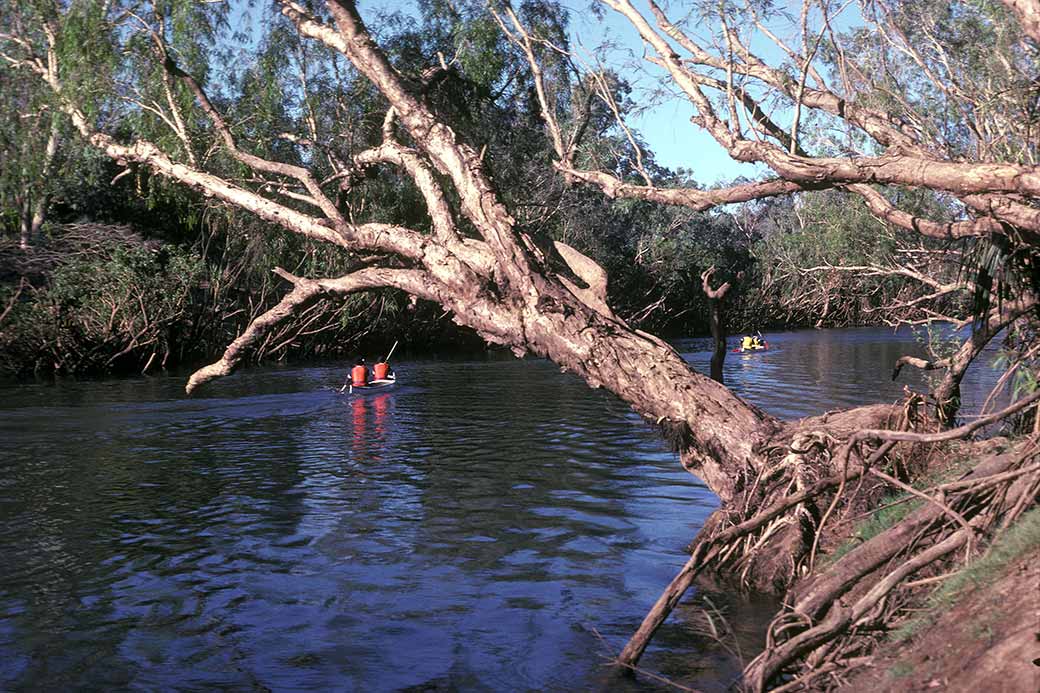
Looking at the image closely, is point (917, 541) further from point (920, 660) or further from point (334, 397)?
point (334, 397)

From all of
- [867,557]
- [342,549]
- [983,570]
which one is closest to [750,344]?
[342,549]

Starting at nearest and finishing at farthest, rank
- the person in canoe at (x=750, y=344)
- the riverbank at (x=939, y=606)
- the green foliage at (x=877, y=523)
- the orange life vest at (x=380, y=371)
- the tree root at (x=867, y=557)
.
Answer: the riverbank at (x=939, y=606)
the tree root at (x=867, y=557)
the green foliage at (x=877, y=523)
the orange life vest at (x=380, y=371)
the person in canoe at (x=750, y=344)

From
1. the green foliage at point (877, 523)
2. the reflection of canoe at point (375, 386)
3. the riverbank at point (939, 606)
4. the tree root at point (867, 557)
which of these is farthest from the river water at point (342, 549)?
the reflection of canoe at point (375, 386)

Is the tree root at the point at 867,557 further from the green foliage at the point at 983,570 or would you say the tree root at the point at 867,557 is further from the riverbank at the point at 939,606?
the green foliage at the point at 983,570

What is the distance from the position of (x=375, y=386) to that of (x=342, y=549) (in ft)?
54.3

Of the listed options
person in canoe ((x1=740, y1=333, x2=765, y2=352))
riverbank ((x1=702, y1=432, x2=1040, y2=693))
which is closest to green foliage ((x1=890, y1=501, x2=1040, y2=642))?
riverbank ((x1=702, y1=432, x2=1040, y2=693))

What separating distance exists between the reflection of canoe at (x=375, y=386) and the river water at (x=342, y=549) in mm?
3878

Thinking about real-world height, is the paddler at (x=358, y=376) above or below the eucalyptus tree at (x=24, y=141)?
below

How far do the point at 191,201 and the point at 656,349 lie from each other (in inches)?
443

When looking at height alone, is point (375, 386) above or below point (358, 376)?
below

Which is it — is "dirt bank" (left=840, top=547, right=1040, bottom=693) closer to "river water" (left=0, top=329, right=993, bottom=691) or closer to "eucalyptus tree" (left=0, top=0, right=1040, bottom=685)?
"eucalyptus tree" (left=0, top=0, right=1040, bottom=685)

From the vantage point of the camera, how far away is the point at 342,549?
36.9 ft

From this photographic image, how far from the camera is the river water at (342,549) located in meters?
7.90

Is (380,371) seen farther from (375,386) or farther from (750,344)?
(750,344)
